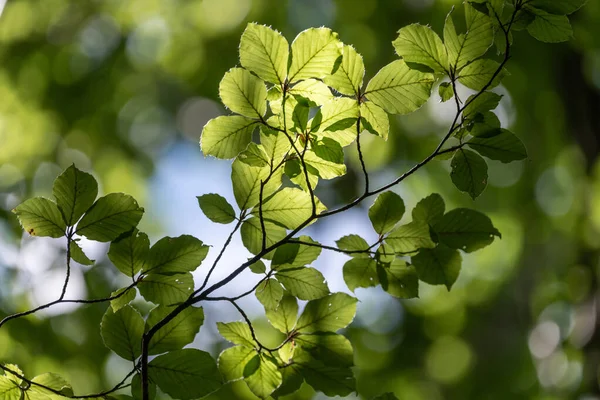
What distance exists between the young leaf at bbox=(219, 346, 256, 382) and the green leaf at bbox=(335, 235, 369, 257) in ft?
0.62

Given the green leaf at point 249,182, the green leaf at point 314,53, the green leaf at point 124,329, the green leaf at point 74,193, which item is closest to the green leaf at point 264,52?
the green leaf at point 314,53

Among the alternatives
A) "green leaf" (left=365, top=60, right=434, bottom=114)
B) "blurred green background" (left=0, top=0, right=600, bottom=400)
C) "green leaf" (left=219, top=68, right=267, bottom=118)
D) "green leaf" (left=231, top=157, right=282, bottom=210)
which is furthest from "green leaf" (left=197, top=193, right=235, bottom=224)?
"blurred green background" (left=0, top=0, right=600, bottom=400)

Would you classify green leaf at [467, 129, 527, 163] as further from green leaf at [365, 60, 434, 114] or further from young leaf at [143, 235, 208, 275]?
young leaf at [143, 235, 208, 275]

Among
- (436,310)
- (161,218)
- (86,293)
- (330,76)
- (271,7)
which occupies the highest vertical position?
(271,7)

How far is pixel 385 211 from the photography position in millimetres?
735

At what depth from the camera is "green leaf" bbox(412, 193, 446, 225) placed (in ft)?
2.38

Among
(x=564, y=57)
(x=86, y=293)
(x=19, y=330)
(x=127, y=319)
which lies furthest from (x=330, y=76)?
(x=564, y=57)

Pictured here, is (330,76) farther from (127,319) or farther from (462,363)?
(462,363)

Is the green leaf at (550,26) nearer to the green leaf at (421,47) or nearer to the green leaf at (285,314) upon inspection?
the green leaf at (421,47)

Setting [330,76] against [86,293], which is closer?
[330,76]

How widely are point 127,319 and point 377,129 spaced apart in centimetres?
39

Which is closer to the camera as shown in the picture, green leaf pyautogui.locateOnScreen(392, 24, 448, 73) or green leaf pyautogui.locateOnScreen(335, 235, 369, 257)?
green leaf pyautogui.locateOnScreen(392, 24, 448, 73)

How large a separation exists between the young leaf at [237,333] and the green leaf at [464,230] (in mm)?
284

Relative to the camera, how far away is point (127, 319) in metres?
0.67
